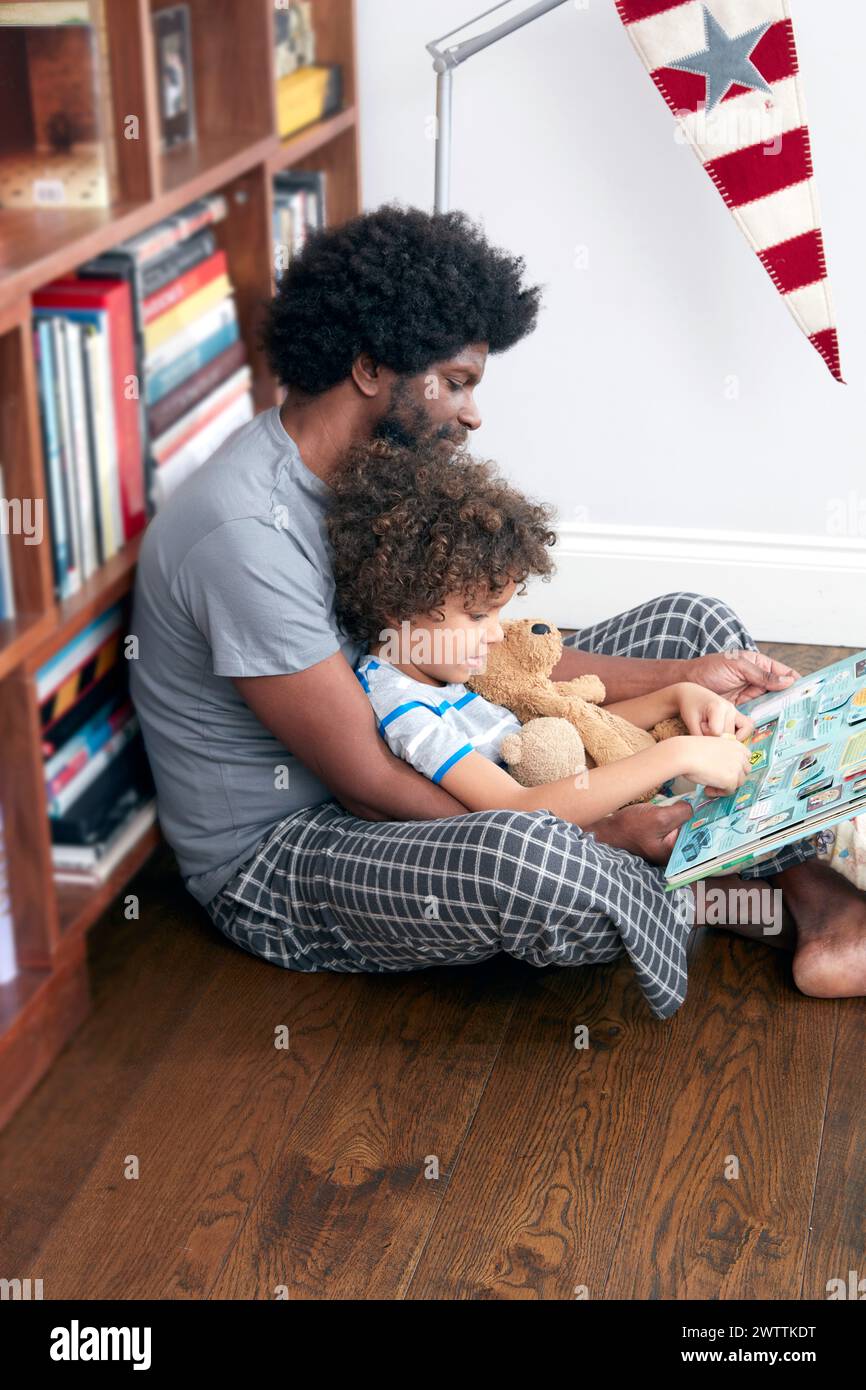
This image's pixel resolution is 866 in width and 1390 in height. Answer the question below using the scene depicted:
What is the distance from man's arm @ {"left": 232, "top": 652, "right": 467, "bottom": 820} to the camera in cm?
146

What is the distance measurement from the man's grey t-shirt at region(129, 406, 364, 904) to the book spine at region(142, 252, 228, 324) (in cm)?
20

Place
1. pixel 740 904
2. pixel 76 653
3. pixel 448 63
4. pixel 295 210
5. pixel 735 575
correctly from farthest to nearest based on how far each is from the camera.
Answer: pixel 735 575 < pixel 295 210 < pixel 448 63 < pixel 740 904 < pixel 76 653

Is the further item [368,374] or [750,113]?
[750,113]

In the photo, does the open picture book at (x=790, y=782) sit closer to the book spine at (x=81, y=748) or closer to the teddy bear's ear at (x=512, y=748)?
the teddy bear's ear at (x=512, y=748)

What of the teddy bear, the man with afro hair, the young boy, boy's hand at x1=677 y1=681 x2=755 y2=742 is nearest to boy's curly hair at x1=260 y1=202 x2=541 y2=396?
the man with afro hair

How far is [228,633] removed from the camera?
146 cm

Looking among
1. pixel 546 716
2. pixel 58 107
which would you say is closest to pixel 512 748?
pixel 546 716

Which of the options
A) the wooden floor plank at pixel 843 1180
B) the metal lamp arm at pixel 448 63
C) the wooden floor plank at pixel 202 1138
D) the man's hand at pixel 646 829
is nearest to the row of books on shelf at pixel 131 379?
the metal lamp arm at pixel 448 63

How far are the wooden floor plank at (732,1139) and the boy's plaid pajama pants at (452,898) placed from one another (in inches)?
3.2

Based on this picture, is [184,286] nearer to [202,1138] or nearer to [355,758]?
[355,758]

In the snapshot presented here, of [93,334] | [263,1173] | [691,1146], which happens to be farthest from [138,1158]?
[93,334]

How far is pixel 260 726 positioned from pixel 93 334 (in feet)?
1.43

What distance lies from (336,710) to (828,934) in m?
0.61

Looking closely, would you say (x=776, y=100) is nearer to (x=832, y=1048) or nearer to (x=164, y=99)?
(x=164, y=99)
